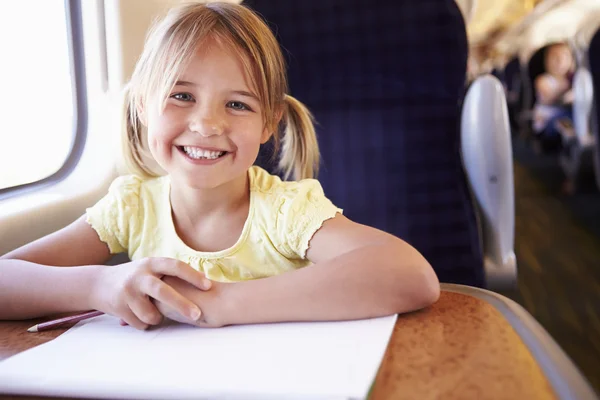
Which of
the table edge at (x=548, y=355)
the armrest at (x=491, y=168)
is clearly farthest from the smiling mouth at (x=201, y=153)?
the armrest at (x=491, y=168)

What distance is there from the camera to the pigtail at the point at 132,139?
1.09 metres

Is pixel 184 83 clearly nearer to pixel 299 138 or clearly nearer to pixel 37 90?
pixel 299 138

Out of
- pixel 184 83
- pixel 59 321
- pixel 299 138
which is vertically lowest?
pixel 59 321

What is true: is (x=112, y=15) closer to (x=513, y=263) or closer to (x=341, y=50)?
(x=341, y=50)

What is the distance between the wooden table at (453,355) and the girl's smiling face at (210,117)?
287 mm

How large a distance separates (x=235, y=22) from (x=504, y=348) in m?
0.57

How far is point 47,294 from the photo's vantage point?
801mm

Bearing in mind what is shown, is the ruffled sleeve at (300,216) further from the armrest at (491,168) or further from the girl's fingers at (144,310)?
the armrest at (491,168)

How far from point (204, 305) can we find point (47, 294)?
0.21m

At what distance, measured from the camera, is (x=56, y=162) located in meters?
1.34

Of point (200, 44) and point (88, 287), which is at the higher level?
point (200, 44)

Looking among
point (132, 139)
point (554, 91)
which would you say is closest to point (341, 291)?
point (132, 139)

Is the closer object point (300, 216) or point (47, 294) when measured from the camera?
point (47, 294)

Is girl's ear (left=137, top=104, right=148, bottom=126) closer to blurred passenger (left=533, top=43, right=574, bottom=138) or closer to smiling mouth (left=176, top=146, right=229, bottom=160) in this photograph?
smiling mouth (left=176, top=146, right=229, bottom=160)
